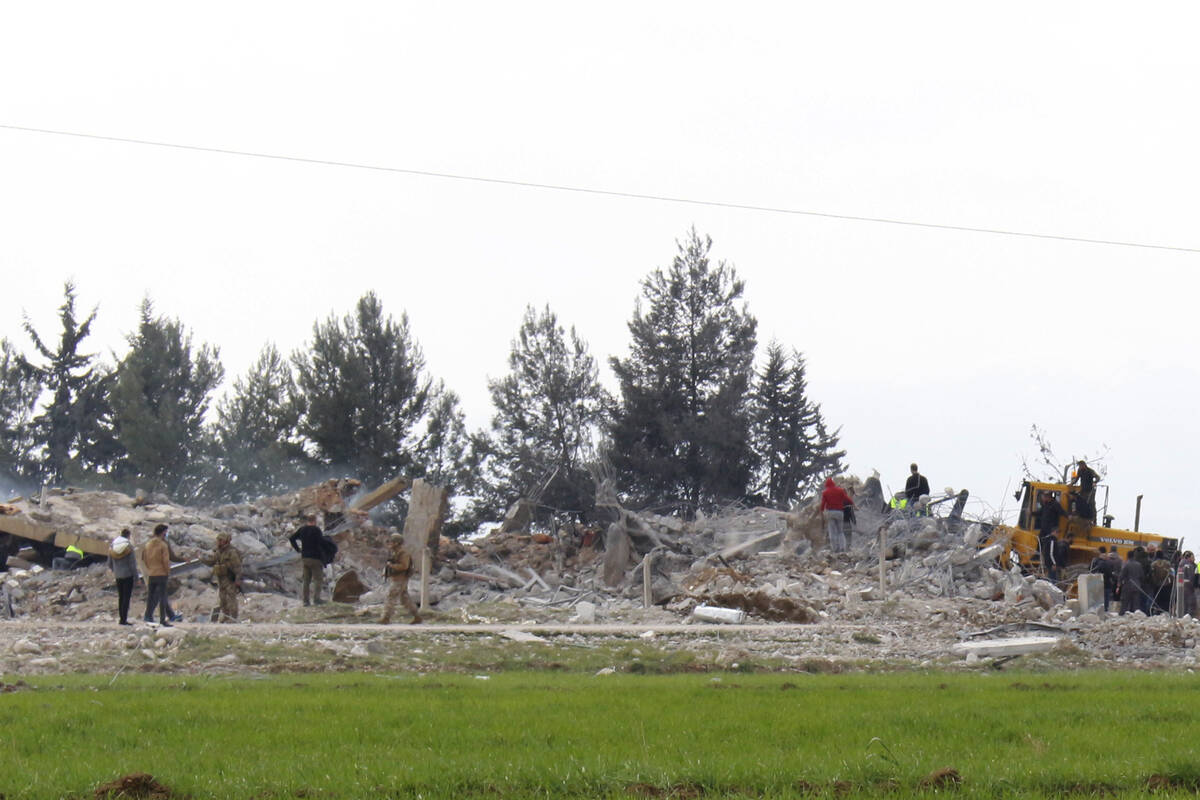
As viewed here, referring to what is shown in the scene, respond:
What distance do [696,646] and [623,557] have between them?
13.6 metres

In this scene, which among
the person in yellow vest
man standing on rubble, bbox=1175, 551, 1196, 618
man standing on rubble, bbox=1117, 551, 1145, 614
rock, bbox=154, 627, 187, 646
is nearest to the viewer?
rock, bbox=154, 627, 187, 646

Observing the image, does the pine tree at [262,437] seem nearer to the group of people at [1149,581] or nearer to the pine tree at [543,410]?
the pine tree at [543,410]

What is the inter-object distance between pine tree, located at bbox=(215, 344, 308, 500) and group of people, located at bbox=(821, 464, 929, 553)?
23974 millimetres

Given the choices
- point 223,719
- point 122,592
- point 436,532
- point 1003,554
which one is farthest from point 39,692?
point 1003,554

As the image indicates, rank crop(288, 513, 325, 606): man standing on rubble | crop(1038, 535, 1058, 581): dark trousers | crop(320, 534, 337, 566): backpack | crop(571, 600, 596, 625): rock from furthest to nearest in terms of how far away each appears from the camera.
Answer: crop(1038, 535, 1058, 581): dark trousers < crop(320, 534, 337, 566): backpack < crop(288, 513, 325, 606): man standing on rubble < crop(571, 600, 596, 625): rock

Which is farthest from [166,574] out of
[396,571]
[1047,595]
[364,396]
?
[364,396]

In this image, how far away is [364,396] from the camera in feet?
163

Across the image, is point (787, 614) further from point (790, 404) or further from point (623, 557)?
point (790, 404)

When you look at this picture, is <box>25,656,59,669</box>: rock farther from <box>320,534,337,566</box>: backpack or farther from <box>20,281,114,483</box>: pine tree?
<box>20,281,114,483</box>: pine tree

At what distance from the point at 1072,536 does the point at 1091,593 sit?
571cm

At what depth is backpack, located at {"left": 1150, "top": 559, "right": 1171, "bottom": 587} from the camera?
25500 millimetres

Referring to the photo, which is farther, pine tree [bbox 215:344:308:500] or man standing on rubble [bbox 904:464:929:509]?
pine tree [bbox 215:344:308:500]

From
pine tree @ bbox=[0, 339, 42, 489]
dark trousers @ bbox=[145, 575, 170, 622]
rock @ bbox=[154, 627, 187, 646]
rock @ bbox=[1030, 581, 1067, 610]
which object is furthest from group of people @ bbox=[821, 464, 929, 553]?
pine tree @ bbox=[0, 339, 42, 489]

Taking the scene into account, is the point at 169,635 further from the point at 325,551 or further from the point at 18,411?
the point at 18,411
